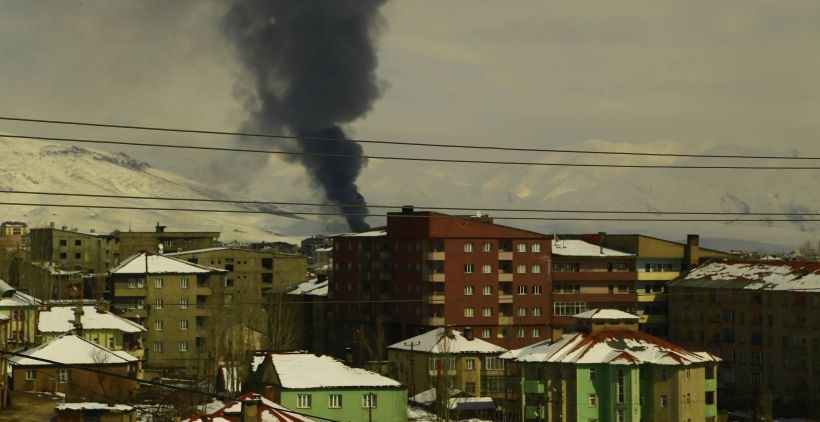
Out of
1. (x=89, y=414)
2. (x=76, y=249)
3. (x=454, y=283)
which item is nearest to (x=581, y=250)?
(x=454, y=283)

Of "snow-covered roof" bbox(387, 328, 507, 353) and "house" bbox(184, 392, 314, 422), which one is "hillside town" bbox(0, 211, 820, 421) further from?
"house" bbox(184, 392, 314, 422)

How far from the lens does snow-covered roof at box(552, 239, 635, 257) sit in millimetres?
125694

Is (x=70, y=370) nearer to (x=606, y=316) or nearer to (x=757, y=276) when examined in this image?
(x=606, y=316)

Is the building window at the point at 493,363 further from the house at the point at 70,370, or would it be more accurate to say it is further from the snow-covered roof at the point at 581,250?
the house at the point at 70,370

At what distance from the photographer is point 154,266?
→ 121750 millimetres

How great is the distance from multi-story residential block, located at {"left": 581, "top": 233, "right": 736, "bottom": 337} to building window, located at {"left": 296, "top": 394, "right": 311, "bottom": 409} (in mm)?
58430

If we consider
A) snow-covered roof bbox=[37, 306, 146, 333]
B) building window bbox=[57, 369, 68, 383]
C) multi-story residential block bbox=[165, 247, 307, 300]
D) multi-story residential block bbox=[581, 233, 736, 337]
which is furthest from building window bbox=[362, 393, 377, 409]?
multi-story residential block bbox=[165, 247, 307, 300]

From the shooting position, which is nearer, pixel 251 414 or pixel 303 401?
pixel 251 414

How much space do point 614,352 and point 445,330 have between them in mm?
19542

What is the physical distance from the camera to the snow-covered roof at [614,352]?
83.3 m

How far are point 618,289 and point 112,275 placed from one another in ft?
142

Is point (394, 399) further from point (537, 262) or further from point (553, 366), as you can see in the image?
point (537, 262)

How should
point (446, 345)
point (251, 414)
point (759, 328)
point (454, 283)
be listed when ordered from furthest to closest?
1. point (454, 283)
2. point (759, 328)
3. point (446, 345)
4. point (251, 414)

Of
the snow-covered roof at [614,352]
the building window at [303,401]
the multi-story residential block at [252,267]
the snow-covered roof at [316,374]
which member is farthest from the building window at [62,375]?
the multi-story residential block at [252,267]
